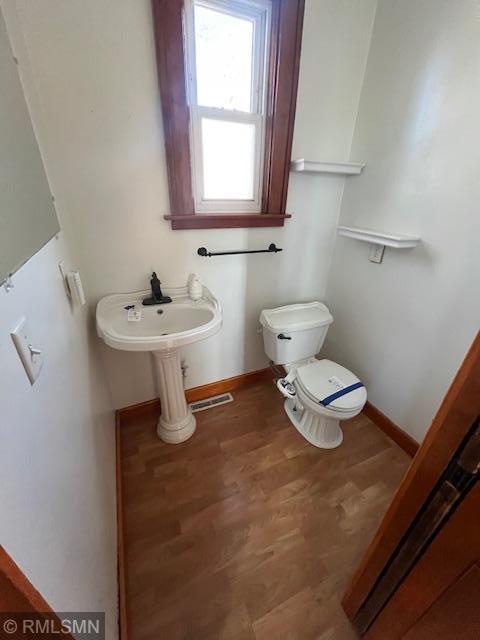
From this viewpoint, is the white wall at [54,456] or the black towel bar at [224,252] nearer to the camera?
the white wall at [54,456]

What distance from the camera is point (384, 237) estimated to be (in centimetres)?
129

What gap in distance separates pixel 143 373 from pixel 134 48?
1.51m

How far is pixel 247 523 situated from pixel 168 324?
3.33ft

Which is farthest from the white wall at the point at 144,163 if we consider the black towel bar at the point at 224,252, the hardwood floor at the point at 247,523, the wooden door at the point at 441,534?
the wooden door at the point at 441,534

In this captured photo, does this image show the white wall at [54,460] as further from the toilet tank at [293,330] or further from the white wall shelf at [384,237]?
the white wall shelf at [384,237]

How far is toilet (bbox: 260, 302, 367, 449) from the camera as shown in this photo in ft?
4.50

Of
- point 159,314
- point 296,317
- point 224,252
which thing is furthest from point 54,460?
point 296,317

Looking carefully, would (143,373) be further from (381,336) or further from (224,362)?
(381,336)

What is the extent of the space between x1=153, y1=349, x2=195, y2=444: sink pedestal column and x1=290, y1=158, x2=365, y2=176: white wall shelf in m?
1.16

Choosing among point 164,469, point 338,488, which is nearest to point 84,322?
point 164,469

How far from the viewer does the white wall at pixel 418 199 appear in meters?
1.06

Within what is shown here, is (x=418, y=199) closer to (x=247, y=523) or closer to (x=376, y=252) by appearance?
(x=376, y=252)

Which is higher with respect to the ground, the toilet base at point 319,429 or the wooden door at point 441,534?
the wooden door at point 441,534

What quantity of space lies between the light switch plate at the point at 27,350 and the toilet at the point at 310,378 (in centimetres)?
119
